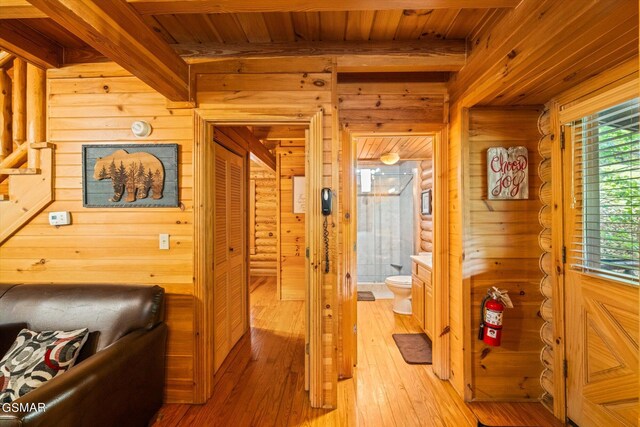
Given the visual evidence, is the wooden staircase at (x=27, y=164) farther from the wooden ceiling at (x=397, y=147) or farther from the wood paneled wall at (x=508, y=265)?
the wood paneled wall at (x=508, y=265)

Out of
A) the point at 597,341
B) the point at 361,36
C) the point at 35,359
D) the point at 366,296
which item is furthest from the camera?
the point at 366,296

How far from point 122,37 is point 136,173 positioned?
2.96ft

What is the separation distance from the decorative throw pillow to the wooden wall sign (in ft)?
9.33

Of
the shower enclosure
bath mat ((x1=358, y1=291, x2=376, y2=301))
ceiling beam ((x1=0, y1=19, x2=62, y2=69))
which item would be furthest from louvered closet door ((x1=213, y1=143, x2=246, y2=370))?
the shower enclosure

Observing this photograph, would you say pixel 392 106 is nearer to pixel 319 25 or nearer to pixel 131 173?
pixel 319 25

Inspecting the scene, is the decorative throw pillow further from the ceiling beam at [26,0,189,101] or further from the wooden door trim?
the wooden door trim

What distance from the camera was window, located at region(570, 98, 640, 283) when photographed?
56.0 inches

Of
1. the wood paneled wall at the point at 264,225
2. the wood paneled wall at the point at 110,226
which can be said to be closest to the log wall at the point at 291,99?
the wood paneled wall at the point at 110,226

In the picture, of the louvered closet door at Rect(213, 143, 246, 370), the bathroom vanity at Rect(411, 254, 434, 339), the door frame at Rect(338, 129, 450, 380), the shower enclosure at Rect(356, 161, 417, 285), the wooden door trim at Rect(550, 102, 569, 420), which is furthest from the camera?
the shower enclosure at Rect(356, 161, 417, 285)

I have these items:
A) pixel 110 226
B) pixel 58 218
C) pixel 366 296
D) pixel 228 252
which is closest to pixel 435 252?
pixel 228 252

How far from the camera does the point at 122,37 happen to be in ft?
4.54

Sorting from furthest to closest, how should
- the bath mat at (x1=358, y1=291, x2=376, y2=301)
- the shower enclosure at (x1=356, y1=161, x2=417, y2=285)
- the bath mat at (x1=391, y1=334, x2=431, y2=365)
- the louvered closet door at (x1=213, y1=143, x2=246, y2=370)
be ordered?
the shower enclosure at (x1=356, y1=161, x2=417, y2=285)
the bath mat at (x1=358, y1=291, x2=376, y2=301)
the bath mat at (x1=391, y1=334, x2=431, y2=365)
the louvered closet door at (x1=213, y1=143, x2=246, y2=370)

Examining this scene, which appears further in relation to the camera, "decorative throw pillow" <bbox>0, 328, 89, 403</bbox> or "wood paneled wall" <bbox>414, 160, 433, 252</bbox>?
"wood paneled wall" <bbox>414, 160, 433, 252</bbox>

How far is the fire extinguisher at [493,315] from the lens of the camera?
6.19ft
